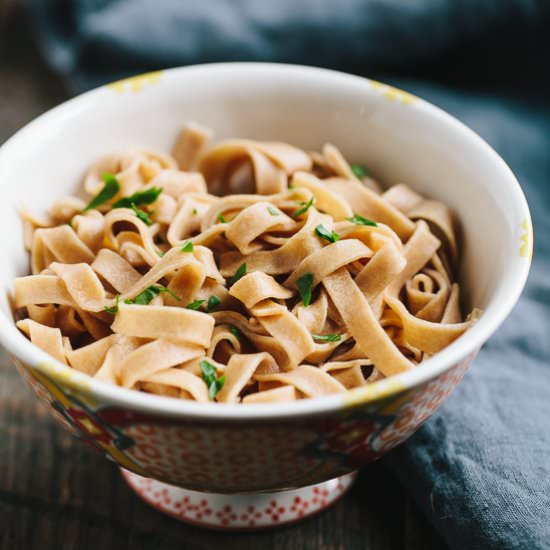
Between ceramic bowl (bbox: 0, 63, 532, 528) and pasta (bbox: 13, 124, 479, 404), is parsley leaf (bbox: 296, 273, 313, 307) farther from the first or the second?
ceramic bowl (bbox: 0, 63, 532, 528)

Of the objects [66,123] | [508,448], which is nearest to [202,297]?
[66,123]

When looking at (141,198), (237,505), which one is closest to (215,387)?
(237,505)

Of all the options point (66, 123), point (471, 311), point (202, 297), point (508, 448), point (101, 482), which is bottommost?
point (101, 482)

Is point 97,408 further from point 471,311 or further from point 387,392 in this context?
point 471,311

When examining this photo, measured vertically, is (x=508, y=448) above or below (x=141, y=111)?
below

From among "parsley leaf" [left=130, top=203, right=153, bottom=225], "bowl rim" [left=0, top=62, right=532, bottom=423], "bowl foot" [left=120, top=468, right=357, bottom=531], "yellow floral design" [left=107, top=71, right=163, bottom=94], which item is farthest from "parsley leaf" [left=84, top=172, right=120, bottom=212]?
"bowl foot" [left=120, top=468, right=357, bottom=531]

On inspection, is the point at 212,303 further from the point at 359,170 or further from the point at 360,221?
the point at 359,170

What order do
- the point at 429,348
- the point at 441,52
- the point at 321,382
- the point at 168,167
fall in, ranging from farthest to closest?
1. the point at 441,52
2. the point at 168,167
3. the point at 429,348
4. the point at 321,382

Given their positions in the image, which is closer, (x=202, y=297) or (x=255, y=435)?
(x=255, y=435)

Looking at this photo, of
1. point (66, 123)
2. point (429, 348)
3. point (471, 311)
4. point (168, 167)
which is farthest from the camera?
point (168, 167)
